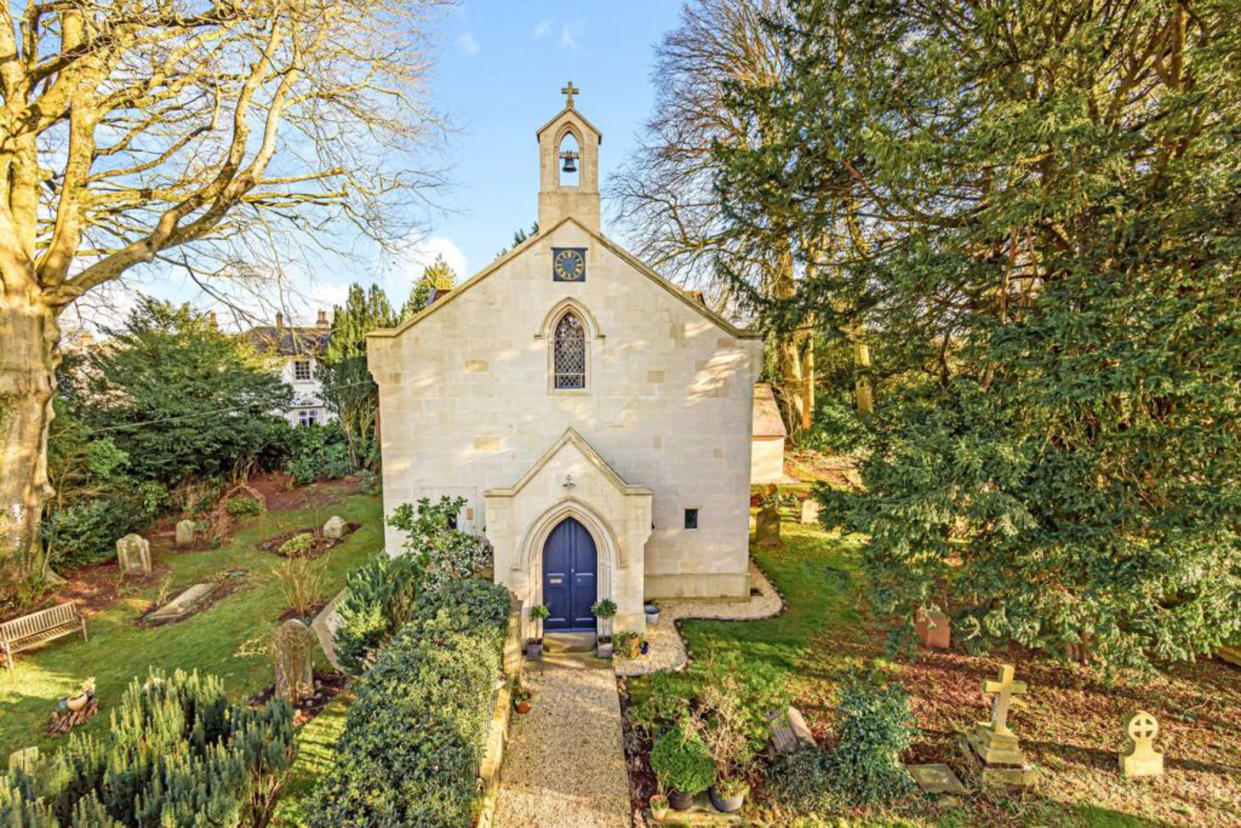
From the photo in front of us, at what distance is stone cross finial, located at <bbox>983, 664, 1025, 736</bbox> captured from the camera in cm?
757

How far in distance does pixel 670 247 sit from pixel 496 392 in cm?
1418

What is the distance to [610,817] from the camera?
6.95 meters

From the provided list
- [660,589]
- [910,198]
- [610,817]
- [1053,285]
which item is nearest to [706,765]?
[610,817]

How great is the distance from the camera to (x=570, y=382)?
500 inches

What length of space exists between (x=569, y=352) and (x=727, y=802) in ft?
30.6

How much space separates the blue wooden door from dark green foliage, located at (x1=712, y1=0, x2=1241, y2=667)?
18.2ft

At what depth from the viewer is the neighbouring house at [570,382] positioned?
12.1 m

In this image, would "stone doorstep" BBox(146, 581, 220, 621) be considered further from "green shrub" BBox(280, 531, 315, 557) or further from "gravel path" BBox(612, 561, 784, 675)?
"gravel path" BBox(612, 561, 784, 675)

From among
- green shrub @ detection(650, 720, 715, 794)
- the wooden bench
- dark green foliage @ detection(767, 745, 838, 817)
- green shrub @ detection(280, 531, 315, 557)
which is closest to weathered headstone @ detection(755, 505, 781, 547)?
dark green foliage @ detection(767, 745, 838, 817)

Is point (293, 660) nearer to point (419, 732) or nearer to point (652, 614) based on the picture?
point (419, 732)

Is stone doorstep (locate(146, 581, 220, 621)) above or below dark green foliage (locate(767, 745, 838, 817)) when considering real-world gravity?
above

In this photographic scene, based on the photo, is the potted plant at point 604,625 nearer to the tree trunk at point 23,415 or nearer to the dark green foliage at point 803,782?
the dark green foliage at point 803,782

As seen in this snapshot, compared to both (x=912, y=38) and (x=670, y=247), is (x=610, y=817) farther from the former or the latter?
(x=670, y=247)

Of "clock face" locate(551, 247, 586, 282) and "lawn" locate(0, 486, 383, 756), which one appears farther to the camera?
"clock face" locate(551, 247, 586, 282)
